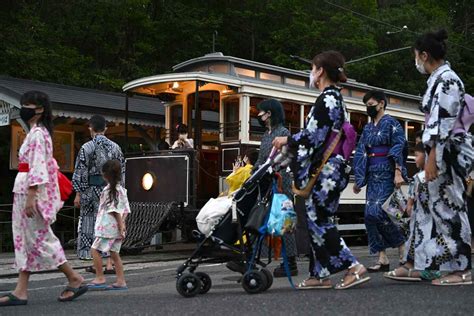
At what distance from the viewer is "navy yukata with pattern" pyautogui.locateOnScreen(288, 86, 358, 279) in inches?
215

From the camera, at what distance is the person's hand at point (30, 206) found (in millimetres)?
5371

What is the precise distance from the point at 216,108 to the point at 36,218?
7.80 metres

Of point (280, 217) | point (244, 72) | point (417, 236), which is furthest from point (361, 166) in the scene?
point (244, 72)

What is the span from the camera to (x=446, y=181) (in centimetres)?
549

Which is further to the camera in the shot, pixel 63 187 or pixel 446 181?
pixel 63 187

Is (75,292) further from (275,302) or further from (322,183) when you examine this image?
(322,183)

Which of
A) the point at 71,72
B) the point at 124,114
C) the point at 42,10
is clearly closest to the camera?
the point at 124,114

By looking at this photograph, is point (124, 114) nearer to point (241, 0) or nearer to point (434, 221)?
point (434, 221)

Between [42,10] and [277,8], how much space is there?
9.72 metres

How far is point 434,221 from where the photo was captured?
219 inches

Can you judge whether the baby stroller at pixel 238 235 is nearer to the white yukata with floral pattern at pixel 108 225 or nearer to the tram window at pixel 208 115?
the white yukata with floral pattern at pixel 108 225

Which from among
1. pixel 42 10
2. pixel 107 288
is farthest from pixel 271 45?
pixel 107 288

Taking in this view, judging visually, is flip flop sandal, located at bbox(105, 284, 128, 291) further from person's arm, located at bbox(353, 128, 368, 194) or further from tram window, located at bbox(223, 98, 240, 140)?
tram window, located at bbox(223, 98, 240, 140)

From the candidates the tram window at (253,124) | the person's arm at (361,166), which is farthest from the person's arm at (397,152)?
the tram window at (253,124)
